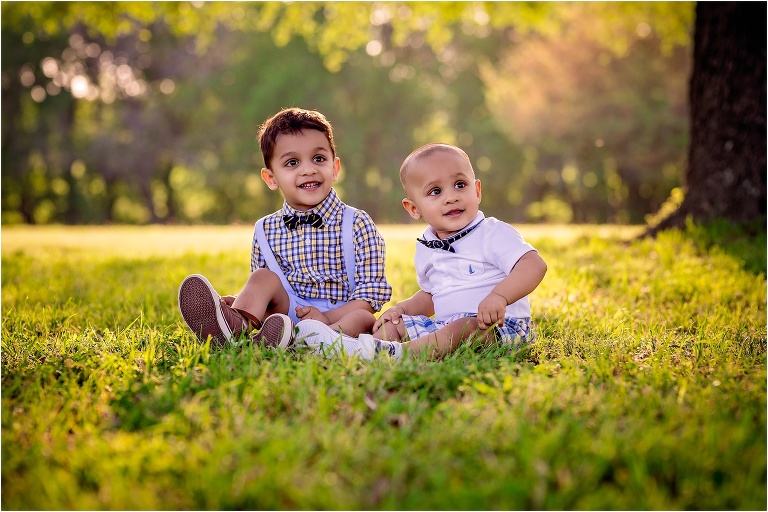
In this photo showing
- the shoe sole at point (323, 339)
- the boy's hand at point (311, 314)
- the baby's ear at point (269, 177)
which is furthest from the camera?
the baby's ear at point (269, 177)

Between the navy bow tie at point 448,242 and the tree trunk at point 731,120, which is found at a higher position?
the tree trunk at point 731,120

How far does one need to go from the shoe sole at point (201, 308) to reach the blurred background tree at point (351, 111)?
17.6 metres

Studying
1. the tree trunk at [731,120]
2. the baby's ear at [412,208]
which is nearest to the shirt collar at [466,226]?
the baby's ear at [412,208]

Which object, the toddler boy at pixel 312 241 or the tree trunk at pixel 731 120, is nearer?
the toddler boy at pixel 312 241

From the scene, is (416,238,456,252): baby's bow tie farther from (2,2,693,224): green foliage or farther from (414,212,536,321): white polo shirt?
(2,2,693,224): green foliage

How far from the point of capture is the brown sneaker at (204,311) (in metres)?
3.17

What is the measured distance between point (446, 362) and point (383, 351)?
28cm

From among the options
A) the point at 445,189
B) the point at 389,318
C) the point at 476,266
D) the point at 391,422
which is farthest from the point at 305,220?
the point at 391,422

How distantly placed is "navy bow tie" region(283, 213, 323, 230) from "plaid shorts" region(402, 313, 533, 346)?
0.74m

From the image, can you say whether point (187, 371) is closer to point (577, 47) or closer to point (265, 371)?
point (265, 371)

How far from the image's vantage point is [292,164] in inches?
148

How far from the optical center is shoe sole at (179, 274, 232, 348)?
3168 millimetres

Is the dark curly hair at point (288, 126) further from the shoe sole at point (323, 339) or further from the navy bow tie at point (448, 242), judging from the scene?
the shoe sole at point (323, 339)

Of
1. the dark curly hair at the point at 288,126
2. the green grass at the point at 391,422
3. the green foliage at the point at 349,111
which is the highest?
the green foliage at the point at 349,111
